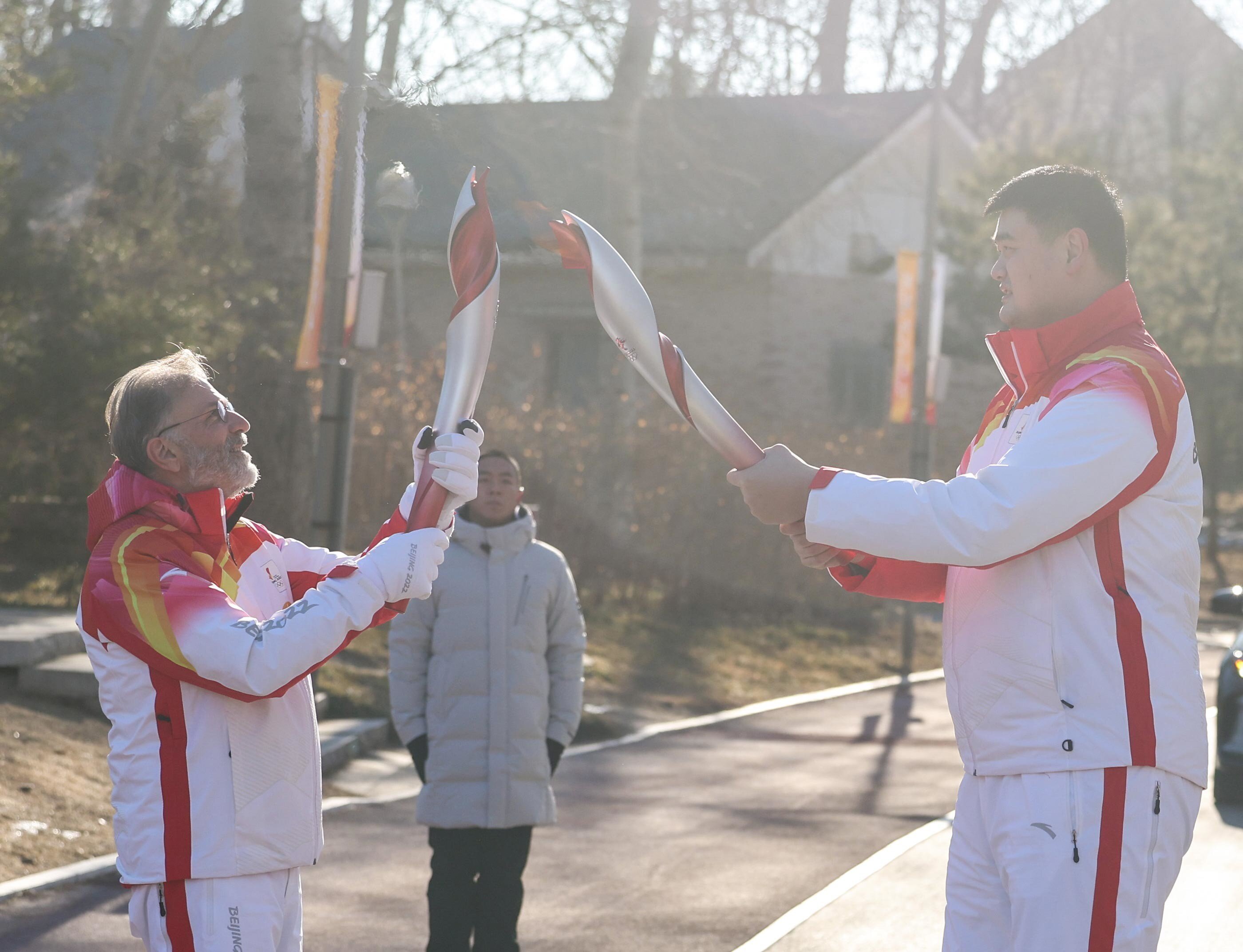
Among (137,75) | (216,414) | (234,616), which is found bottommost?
→ (234,616)

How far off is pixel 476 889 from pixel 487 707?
0.67 m

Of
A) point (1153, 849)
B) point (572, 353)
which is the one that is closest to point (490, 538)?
point (1153, 849)

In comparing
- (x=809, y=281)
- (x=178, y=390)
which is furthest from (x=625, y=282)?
(x=809, y=281)

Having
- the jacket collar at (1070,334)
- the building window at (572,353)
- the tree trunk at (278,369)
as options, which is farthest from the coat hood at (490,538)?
the building window at (572,353)

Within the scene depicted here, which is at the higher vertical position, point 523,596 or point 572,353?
point 572,353

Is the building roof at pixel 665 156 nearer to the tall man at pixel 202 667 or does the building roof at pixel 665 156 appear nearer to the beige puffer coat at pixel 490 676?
the tall man at pixel 202 667

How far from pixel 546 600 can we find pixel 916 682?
38.1 ft

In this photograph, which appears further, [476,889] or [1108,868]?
[476,889]

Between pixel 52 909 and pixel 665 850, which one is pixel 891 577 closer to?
pixel 52 909

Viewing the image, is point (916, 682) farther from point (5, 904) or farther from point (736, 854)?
point (5, 904)

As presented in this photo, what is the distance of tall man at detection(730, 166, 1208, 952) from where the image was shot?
9.45 feet

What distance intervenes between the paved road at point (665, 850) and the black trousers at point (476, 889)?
2.67 ft

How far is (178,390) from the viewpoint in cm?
330

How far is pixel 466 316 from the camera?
3.19 metres
